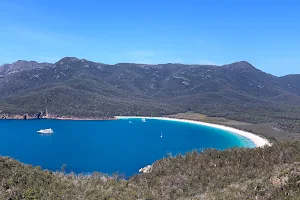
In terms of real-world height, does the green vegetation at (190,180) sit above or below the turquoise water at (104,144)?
above

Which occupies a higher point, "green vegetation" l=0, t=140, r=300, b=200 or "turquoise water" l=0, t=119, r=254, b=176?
"green vegetation" l=0, t=140, r=300, b=200

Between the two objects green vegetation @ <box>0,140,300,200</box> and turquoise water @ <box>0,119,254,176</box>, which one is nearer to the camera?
green vegetation @ <box>0,140,300,200</box>

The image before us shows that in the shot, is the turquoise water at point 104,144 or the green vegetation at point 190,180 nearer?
the green vegetation at point 190,180

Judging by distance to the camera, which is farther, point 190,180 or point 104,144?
point 104,144

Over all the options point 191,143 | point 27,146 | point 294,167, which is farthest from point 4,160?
point 191,143

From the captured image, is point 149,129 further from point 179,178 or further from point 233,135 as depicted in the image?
point 179,178
